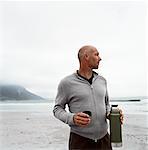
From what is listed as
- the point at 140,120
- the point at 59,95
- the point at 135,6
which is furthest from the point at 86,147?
the point at 140,120

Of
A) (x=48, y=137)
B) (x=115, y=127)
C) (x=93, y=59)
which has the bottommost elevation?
(x=48, y=137)

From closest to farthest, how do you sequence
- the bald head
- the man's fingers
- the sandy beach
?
the man's fingers, the bald head, the sandy beach

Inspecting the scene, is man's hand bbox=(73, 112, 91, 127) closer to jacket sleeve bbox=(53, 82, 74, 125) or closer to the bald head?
jacket sleeve bbox=(53, 82, 74, 125)

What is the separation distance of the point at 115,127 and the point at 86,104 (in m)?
0.12

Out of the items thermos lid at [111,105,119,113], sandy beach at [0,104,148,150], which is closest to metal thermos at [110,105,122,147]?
thermos lid at [111,105,119,113]

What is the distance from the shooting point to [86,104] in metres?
0.99

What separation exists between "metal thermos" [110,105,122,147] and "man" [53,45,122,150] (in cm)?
4

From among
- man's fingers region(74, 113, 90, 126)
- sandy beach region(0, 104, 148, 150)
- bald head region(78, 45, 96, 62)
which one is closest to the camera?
man's fingers region(74, 113, 90, 126)

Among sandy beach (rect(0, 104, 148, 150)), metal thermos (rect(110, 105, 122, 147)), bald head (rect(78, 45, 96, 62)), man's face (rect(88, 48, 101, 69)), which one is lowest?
sandy beach (rect(0, 104, 148, 150))

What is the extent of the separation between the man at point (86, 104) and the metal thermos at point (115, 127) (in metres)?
0.04

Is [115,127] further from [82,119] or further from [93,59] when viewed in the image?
[93,59]

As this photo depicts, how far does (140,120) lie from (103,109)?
118 inches

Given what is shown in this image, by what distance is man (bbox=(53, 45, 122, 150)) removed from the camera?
992 mm

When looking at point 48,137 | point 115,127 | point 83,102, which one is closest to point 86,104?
point 83,102
